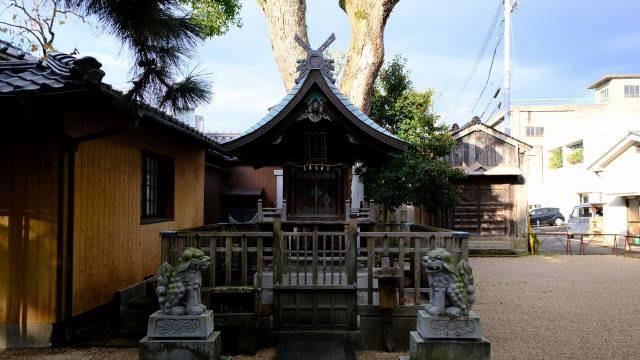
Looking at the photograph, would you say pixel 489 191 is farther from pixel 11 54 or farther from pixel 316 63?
pixel 11 54

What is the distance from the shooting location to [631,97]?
38500 mm

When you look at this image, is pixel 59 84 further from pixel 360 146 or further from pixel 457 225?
pixel 457 225

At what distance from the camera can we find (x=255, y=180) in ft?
60.8

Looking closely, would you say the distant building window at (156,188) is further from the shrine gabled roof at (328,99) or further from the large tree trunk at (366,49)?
the large tree trunk at (366,49)

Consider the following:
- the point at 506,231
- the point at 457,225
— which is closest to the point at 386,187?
the point at 457,225

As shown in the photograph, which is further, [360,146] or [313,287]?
[360,146]

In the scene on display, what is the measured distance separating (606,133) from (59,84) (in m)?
31.2

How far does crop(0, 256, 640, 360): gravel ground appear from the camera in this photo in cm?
671

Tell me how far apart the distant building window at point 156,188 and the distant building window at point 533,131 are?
4155 cm

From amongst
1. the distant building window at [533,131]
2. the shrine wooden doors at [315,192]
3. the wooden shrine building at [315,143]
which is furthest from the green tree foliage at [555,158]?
the shrine wooden doors at [315,192]

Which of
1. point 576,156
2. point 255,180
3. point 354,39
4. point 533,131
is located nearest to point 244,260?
point 354,39

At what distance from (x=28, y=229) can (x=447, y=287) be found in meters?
6.16

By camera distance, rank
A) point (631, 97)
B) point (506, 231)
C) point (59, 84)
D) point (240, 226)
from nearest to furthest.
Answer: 1. point (59, 84)
2. point (240, 226)
3. point (506, 231)
4. point (631, 97)

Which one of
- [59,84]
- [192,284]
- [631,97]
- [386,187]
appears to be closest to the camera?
[192,284]
